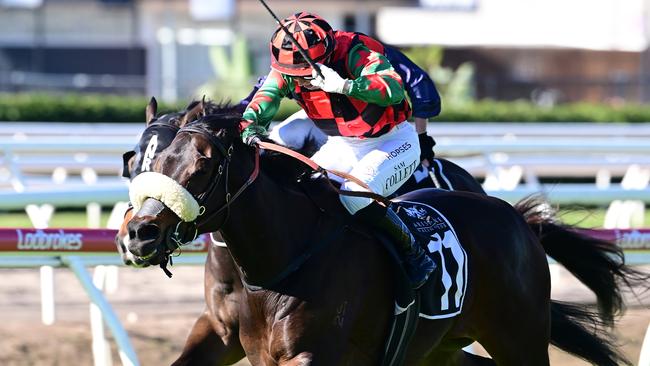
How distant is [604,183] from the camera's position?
34.9ft

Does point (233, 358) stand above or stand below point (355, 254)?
below

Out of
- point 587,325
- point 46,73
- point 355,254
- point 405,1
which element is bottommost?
point 46,73

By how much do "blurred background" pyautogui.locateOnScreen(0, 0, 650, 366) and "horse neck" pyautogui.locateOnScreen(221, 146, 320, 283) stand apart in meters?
1.35

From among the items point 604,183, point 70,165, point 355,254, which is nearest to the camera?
point 355,254

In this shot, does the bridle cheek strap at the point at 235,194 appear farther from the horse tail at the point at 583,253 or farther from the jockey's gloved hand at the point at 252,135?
the horse tail at the point at 583,253

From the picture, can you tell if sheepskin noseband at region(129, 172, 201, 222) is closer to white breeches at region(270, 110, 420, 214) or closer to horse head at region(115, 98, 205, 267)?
horse head at region(115, 98, 205, 267)

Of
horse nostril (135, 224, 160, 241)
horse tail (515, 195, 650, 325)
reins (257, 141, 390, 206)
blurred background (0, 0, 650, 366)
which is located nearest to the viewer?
horse nostril (135, 224, 160, 241)

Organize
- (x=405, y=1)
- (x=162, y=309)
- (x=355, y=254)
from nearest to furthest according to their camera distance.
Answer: (x=355, y=254), (x=162, y=309), (x=405, y=1)

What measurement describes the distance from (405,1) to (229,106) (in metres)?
25.4

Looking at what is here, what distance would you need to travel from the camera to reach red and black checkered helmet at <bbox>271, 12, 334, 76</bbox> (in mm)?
3949

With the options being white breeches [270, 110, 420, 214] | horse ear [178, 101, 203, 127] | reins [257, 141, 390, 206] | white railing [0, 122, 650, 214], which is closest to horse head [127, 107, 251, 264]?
reins [257, 141, 390, 206]

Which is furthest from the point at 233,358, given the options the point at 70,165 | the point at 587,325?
the point at 70,165

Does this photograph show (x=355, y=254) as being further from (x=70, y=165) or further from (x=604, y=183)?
(x=604, y=183)

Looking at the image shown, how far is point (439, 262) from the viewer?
429 cm
